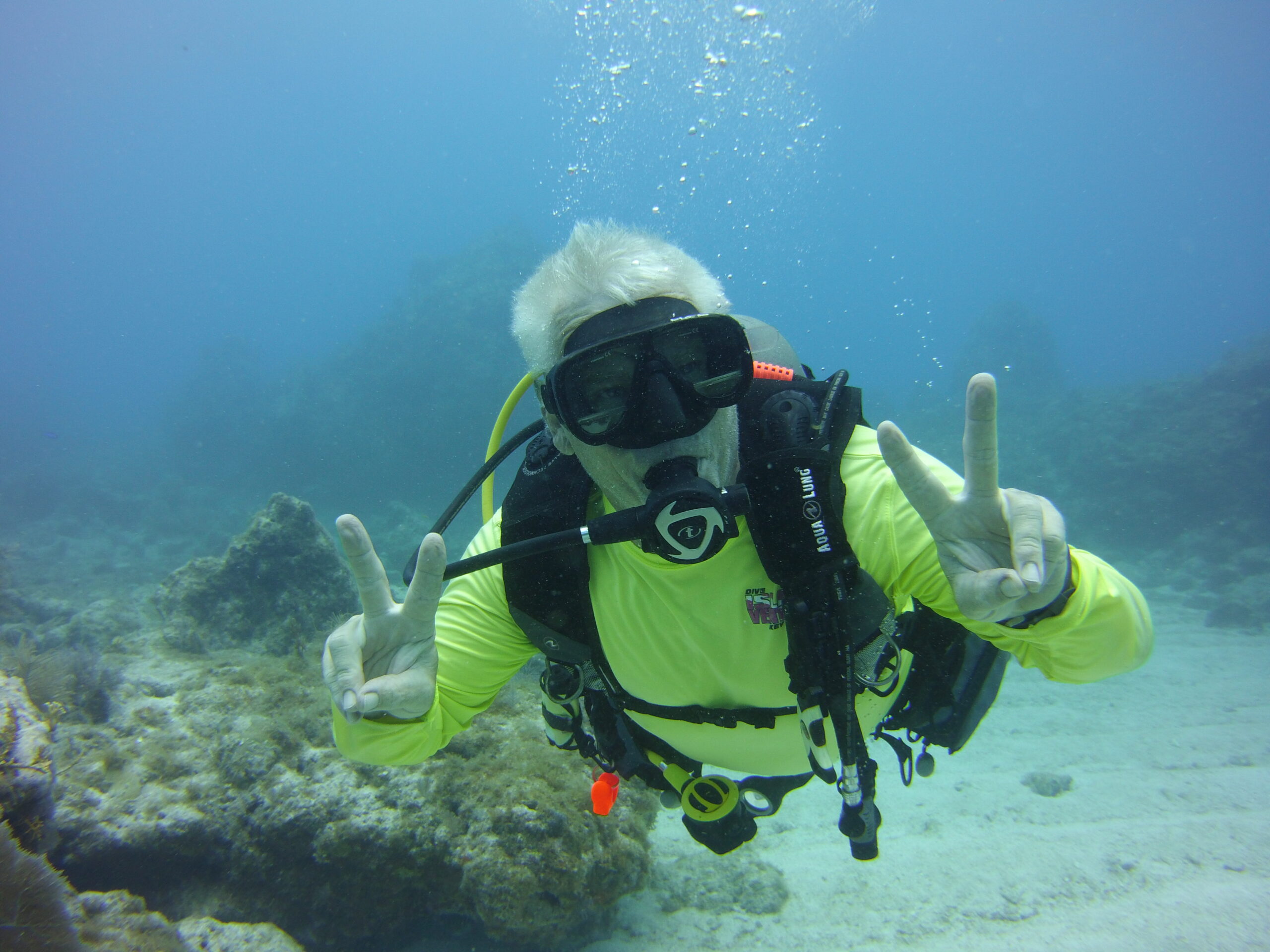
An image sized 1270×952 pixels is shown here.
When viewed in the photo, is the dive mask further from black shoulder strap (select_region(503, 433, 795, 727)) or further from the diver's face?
black shoulder strap (select_region(503, 433, 795, 727))

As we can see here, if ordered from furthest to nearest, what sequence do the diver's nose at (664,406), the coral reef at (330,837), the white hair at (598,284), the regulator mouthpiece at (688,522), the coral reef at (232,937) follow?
the coral reef at (330,837), the coral reef at (232,937), the white hair at (598,284), the diver's nose at (664,406), the regulator mouthpiece at (688,522)

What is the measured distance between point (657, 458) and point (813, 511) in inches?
22.1

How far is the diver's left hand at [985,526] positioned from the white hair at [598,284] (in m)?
1.12

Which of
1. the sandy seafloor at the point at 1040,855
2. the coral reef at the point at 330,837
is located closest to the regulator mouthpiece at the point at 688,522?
the coral reef at the point at 330,837

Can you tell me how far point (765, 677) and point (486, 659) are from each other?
3.79ft

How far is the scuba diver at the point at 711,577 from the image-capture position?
5.00 feet

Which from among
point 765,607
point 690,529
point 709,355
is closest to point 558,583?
point 690,529

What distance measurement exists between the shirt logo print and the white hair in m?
1.13

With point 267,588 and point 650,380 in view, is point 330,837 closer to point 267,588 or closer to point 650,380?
point 650,380

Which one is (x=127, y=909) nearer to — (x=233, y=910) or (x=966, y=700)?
(x=233, y=910)

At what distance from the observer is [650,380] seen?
2.02m

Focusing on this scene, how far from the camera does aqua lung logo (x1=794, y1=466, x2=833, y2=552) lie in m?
1.84

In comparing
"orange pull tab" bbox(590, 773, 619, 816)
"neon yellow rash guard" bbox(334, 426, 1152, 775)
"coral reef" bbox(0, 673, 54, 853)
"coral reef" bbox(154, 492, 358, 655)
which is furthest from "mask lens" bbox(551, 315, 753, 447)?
"coral reef" bbox(154, 492, 358, 655)

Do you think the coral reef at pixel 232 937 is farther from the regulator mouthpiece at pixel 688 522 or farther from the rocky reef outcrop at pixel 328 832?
the regulator mouthpiece at pixel 688 522
